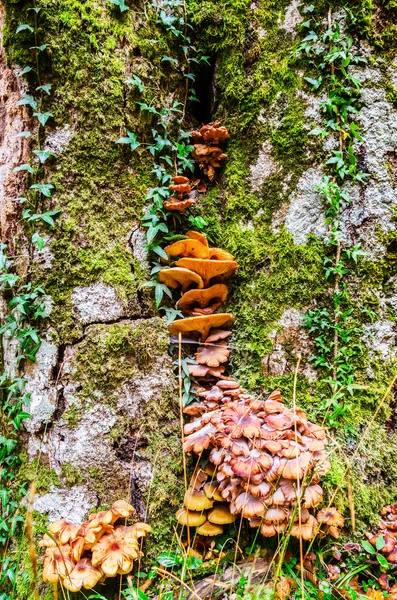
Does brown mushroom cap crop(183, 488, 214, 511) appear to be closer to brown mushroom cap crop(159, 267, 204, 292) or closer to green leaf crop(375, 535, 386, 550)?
green leaf crop(375, 535, 386, 550)

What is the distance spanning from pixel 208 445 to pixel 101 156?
2114 millimetres

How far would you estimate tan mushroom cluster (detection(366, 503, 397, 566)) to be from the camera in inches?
84.6

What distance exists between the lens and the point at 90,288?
2684mm

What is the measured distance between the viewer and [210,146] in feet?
10.1

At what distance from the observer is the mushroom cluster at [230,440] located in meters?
2.04

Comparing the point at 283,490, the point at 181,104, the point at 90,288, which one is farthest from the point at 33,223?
the point at 283,490

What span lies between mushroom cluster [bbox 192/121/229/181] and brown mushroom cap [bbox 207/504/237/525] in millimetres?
2408

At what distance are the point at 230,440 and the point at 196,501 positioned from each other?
0.50 metres

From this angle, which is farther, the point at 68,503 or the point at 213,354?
the point at 213,354

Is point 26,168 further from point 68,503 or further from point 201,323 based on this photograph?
point 68,503

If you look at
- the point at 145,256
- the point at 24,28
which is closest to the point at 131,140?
the point at 145,256

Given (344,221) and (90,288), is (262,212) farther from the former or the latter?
(90,288)

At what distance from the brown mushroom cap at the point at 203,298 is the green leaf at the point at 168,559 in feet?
5.19

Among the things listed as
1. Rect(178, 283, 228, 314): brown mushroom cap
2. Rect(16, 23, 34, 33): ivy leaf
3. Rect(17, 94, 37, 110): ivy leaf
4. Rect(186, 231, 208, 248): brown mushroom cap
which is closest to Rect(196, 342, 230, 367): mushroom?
Rect(178, 283, 228, 314): brown mushroom cap
